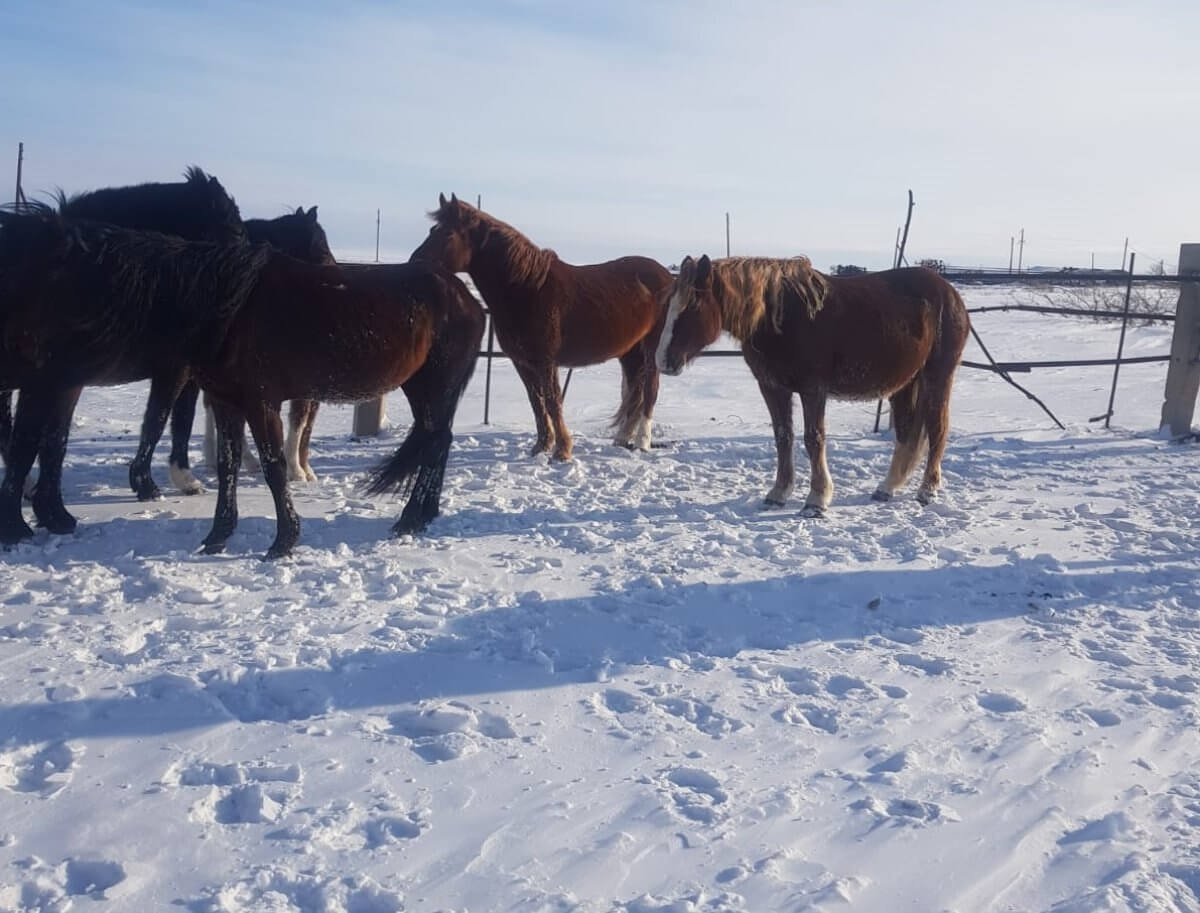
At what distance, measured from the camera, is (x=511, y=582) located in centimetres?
491

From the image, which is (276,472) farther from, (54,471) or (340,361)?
(54,471)

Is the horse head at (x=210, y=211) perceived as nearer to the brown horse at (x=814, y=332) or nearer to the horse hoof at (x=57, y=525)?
the horse hoof at (x=57, y=525)

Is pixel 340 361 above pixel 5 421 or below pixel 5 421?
above

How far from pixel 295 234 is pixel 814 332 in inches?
139

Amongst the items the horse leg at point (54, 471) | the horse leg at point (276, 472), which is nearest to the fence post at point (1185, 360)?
the horse leg at point (276, 472)

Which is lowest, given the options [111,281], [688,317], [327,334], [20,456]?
[20,456]

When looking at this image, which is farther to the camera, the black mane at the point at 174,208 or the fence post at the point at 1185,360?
the fence post at the point at 1185,360

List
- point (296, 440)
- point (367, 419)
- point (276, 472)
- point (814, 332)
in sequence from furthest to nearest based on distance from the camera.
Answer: point (367, 419), point (296, 440), point (814, 332), point (276, 472)

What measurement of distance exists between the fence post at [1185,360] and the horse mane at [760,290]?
5379mm

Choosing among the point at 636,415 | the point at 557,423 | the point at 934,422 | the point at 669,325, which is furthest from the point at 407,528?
the point at 934,422

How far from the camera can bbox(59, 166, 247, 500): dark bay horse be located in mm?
5914

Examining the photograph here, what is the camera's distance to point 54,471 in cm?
537

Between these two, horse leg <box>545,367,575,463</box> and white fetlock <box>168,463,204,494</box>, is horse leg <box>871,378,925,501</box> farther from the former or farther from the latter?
white fetlock <box>168,463,204,494</box>

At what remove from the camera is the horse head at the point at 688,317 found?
6.41 metres
